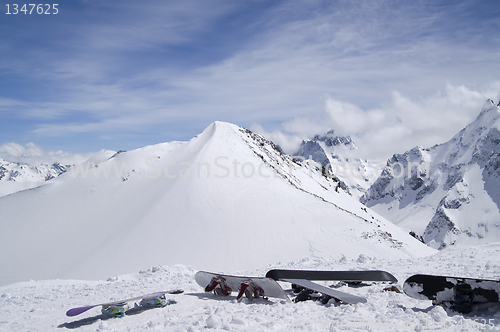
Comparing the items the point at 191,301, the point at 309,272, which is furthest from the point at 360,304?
the point at 191,301

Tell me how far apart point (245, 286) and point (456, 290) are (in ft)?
16.1

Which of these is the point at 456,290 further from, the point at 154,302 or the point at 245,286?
the point at 154,302

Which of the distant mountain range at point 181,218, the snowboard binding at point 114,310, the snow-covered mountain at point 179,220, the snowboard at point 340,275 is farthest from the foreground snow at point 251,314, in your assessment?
the distant mountain range at point 181,218

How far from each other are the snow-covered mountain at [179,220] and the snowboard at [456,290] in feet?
51.1

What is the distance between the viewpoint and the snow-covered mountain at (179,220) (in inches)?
944

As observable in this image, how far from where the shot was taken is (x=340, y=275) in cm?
993

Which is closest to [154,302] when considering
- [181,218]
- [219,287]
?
[219,287]

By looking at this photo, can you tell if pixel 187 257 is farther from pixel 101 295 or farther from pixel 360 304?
pixel 360 304

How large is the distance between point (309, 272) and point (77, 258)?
2222 cm

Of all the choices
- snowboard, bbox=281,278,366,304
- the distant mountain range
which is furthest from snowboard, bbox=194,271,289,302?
the distant mountain range

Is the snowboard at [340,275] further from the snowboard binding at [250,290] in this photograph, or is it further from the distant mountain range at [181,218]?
the distant mountain range at [181,218]

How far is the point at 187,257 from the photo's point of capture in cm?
2345

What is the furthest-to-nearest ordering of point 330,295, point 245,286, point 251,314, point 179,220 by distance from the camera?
point 179,220 < point 245,286 < point 330,295 < point 251,314

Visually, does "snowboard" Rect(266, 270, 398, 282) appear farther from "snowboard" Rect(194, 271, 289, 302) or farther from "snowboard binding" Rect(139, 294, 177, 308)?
"snowboard binding" Rect(139, 294, 177, 308)
